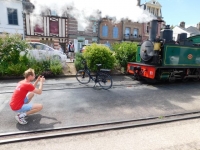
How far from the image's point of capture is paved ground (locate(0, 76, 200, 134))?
3.47 meters

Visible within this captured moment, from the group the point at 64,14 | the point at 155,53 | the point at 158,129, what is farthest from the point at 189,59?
the point at 64,14

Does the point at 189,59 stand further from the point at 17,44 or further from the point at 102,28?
the point at 102,28

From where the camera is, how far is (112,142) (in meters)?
2.77

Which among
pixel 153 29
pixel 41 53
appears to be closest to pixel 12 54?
→ pixel 41 53

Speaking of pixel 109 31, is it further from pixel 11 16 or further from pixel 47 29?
pixel 11 16

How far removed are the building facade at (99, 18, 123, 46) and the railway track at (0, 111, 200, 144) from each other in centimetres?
2058

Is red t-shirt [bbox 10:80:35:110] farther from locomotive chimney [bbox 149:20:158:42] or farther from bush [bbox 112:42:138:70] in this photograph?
bush [bbox 112:42:138:70]

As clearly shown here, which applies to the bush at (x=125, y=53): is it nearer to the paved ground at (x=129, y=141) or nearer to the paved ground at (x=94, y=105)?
the paved ground at (x=94, y=105)

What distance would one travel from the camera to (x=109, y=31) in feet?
78.1

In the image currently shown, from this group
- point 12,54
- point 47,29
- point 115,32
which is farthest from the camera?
point 115,32

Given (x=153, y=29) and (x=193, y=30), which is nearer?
(x=153, y=29)

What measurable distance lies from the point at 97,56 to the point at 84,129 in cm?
561

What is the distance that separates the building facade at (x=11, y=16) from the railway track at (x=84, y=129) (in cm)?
1652

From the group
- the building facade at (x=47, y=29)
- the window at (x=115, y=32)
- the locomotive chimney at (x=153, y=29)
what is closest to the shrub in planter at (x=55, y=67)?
the locomotive chimney at (x=153, y=29)
